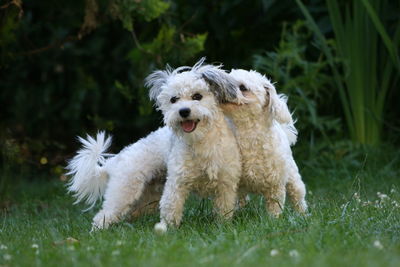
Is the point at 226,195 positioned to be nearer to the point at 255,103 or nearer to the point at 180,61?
the point at 255,103

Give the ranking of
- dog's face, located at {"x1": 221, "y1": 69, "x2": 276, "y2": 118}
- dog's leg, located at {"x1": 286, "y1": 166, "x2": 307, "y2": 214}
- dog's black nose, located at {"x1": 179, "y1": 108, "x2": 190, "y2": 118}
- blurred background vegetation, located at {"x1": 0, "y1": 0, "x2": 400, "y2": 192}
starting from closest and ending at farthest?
dog's black nose, located at {"x1": 179, "y1": 108, "x2": 190, "y2": 118}, dog's face, located at {"x1": 221, "y1": 69, "x2": 276, "y2": 118}, dog's leg, located at {"x1": 286, "y1": 166, "x2": 307, "y2": 214}, blurred background vegetation, located at {"x1": 0, "y1": 0, "x2": 400, "y2": 192}

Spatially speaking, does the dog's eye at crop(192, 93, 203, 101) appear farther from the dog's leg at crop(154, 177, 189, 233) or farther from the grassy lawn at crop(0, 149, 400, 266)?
the grassy lawn at crop(0, 149, 400, 266)

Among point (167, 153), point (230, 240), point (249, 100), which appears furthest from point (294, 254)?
point (167, 153)

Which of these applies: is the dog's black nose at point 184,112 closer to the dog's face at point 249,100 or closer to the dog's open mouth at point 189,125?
the dog's open mouth at point 189,125

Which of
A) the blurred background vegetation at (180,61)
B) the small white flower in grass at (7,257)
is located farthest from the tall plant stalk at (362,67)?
the small white flower in grass at (7,257)

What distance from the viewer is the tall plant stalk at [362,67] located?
7176 mm

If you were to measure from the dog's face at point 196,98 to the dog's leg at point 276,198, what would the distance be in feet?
2.15

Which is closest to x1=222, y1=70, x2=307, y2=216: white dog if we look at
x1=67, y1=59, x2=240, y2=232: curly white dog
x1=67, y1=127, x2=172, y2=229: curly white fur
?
x1=67, y1=59, x2=240, y2=232: curly white dog

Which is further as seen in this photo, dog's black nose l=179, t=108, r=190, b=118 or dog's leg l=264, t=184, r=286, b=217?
dog's leg l=264, t=184, r=286, b=217

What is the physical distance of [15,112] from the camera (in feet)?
30.4

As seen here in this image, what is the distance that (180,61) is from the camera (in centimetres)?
682

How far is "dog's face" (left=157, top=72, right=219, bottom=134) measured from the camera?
4.36 m

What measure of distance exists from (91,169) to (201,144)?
1.25 m

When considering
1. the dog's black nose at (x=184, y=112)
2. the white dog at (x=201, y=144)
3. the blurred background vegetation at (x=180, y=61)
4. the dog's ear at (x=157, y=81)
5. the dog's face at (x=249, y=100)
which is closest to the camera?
the dog's black nose at (x=184, y=112)
